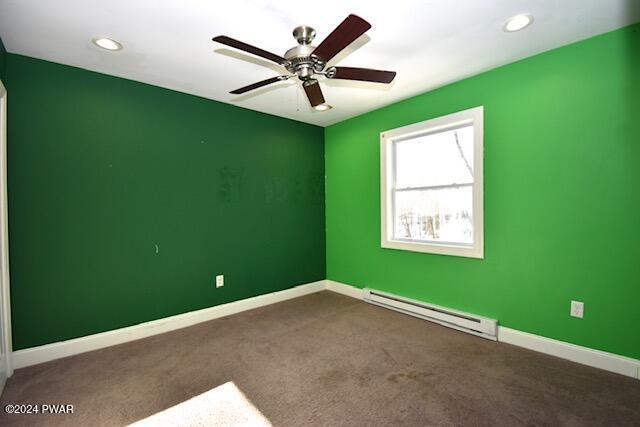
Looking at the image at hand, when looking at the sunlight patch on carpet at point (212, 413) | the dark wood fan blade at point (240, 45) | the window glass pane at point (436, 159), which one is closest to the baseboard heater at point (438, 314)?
the window glass pane at point (436, 159)

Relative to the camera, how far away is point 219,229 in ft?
11.2

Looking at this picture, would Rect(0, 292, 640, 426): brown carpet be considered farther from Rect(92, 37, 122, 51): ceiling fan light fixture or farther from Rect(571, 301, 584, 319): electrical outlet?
Rect(92, 37, 122, 51): ceiling fan light fixture

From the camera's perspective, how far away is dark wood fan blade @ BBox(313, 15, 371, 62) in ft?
4.45

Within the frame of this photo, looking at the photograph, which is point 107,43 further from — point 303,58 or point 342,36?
point 342,36

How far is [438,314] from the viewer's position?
120 inches

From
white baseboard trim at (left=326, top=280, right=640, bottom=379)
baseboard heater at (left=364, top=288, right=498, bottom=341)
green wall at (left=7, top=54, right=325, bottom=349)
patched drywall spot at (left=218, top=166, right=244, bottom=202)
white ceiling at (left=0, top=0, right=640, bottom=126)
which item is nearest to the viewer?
white ceiling at (left=0, top=0, right=640, bottom=126)

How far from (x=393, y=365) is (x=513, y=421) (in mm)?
814

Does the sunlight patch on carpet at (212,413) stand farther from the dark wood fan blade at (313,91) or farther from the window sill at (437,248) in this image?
the window sill at (437,248)

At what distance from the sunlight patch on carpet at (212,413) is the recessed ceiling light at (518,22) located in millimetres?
2994

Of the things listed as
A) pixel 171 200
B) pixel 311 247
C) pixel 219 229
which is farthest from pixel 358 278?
pixel 171 200

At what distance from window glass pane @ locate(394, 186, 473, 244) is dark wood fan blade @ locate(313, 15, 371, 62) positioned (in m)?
2.05

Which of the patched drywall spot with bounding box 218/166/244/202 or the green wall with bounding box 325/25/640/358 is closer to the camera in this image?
the green wall with bounding box 325/25/640/358

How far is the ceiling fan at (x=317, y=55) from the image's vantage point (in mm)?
1450

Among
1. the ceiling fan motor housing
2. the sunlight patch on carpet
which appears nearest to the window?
the ceiling fan motor housing
